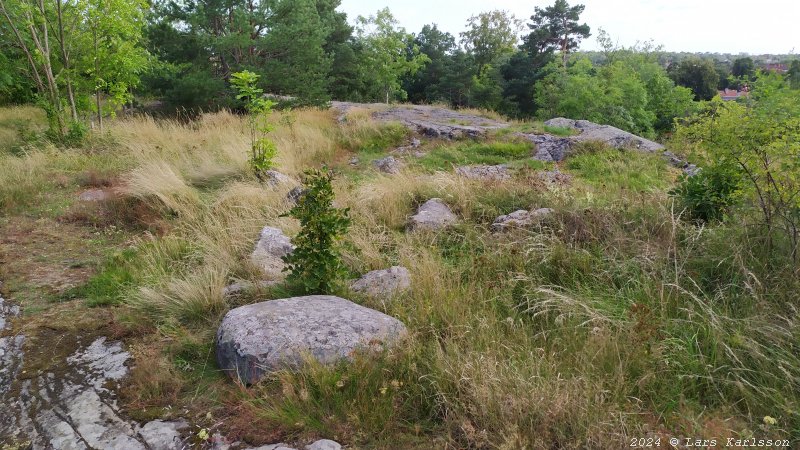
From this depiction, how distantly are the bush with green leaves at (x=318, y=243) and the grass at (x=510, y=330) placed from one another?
0.27 m

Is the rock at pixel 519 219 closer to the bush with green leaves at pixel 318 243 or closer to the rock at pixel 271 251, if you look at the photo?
the bush with green leaves at pixel 318 243

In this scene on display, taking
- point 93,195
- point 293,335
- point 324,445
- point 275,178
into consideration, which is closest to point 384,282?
point 293,335

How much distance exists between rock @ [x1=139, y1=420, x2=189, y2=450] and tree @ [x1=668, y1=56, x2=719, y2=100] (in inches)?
1767

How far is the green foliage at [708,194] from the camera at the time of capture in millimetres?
4570

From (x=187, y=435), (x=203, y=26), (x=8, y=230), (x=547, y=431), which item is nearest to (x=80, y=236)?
(x=8, y=230)

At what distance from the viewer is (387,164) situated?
9.62 metres

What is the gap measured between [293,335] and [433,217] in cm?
287

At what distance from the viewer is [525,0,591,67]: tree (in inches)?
1491

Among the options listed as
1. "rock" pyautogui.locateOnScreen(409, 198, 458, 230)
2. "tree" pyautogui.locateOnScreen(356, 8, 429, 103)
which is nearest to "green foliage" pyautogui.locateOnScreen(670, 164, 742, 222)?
"rock" pyautogui.locateOnScreen(409, 198, 458, 230)

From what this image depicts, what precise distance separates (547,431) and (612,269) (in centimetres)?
197

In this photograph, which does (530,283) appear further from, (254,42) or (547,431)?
(254,42)

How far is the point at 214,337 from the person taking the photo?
3322 millimetres

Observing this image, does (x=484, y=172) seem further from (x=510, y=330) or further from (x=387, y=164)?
(x=510, y=330)

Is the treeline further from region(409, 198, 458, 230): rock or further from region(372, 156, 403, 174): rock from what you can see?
region(372, 156, 403, 174): rock
